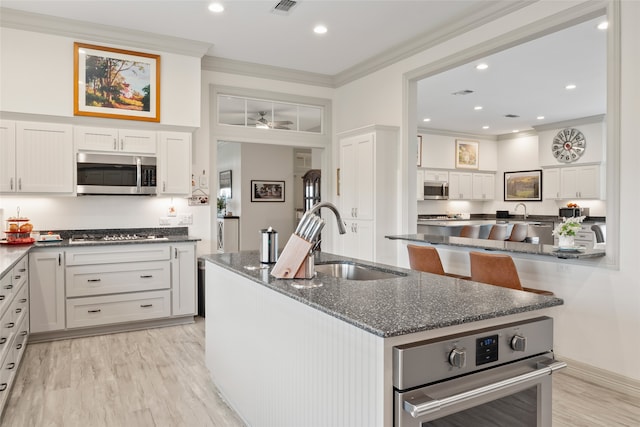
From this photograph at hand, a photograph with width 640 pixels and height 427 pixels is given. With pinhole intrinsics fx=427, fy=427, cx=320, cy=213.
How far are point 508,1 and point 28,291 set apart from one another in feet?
16.2

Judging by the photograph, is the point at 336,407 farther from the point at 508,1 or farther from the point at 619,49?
the point at 508,1

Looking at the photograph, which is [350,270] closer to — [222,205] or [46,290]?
[46,290]

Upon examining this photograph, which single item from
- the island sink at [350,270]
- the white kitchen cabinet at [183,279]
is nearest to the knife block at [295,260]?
the island sink at [350,270]

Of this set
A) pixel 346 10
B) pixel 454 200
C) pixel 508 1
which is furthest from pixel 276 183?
pixel 508 1

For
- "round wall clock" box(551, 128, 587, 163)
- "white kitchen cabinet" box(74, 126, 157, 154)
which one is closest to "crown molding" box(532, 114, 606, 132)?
"round wall clock" box(551, 128, 587, 163)

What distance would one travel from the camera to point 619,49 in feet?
9.64

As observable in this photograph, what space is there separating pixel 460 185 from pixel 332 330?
29.5 feet

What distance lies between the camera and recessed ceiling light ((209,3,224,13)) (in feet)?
12.7

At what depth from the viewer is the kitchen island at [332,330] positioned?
55.1 inches

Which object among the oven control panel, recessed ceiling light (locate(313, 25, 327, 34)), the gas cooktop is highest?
recessed ceiling light (locate(313, 25, 327, 34))

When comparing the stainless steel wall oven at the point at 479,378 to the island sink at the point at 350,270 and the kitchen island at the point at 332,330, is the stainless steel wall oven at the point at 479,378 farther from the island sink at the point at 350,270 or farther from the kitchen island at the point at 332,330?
the island sink at the point at 350,270

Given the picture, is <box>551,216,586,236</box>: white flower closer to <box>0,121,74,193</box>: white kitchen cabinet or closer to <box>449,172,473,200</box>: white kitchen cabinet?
<box>0,121,74,193</box>: white kitchen cabinet

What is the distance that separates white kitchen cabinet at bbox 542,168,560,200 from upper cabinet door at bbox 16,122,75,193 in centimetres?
882

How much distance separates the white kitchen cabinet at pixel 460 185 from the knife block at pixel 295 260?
27.0 ft
